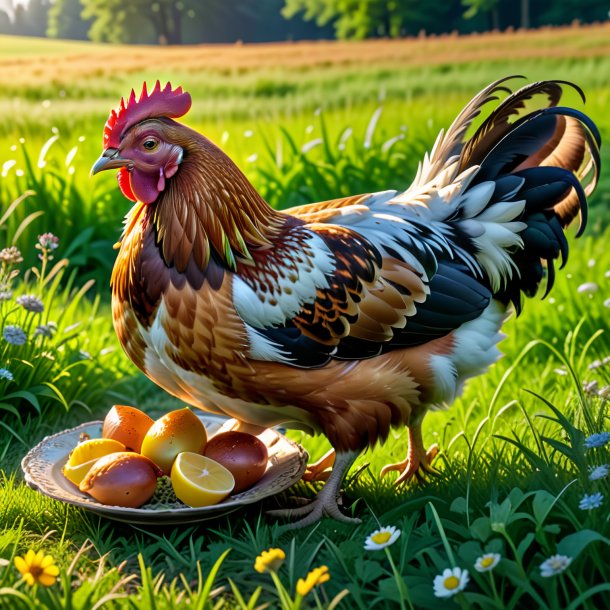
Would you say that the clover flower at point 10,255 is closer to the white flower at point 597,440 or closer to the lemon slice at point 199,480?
the lemon slice at point 199,480

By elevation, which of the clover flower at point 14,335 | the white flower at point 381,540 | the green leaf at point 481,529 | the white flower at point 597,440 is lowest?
the green leaf at point 481,529

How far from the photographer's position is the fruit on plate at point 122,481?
2.96 meters

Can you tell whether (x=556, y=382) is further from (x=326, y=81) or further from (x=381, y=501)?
(x=326, y=81)

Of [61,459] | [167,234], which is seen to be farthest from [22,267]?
[167,234]

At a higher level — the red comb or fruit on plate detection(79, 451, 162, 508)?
the red comb

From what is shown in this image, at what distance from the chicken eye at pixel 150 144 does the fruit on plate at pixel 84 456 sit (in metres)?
1.12

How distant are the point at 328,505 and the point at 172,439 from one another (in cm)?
63

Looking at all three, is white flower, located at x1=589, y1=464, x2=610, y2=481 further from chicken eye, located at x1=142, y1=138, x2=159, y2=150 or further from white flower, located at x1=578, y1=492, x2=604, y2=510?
chicken eye, located at x1=142, y1=138, x2=159, y2=150

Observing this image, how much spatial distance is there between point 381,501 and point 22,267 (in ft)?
11.9

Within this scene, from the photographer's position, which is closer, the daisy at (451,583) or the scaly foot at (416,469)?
the daisy at (451,583)

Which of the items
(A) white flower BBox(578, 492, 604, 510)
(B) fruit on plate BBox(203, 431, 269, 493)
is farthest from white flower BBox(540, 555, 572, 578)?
(B) fruit on plate BBox(203, 431, 269, 493)

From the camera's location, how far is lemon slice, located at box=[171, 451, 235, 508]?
294cm

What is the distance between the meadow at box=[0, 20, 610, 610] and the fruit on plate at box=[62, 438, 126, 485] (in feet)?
0.55

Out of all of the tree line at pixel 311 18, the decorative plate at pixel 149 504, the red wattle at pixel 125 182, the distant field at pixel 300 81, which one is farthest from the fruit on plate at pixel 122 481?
the tree line at pixel 311 18
